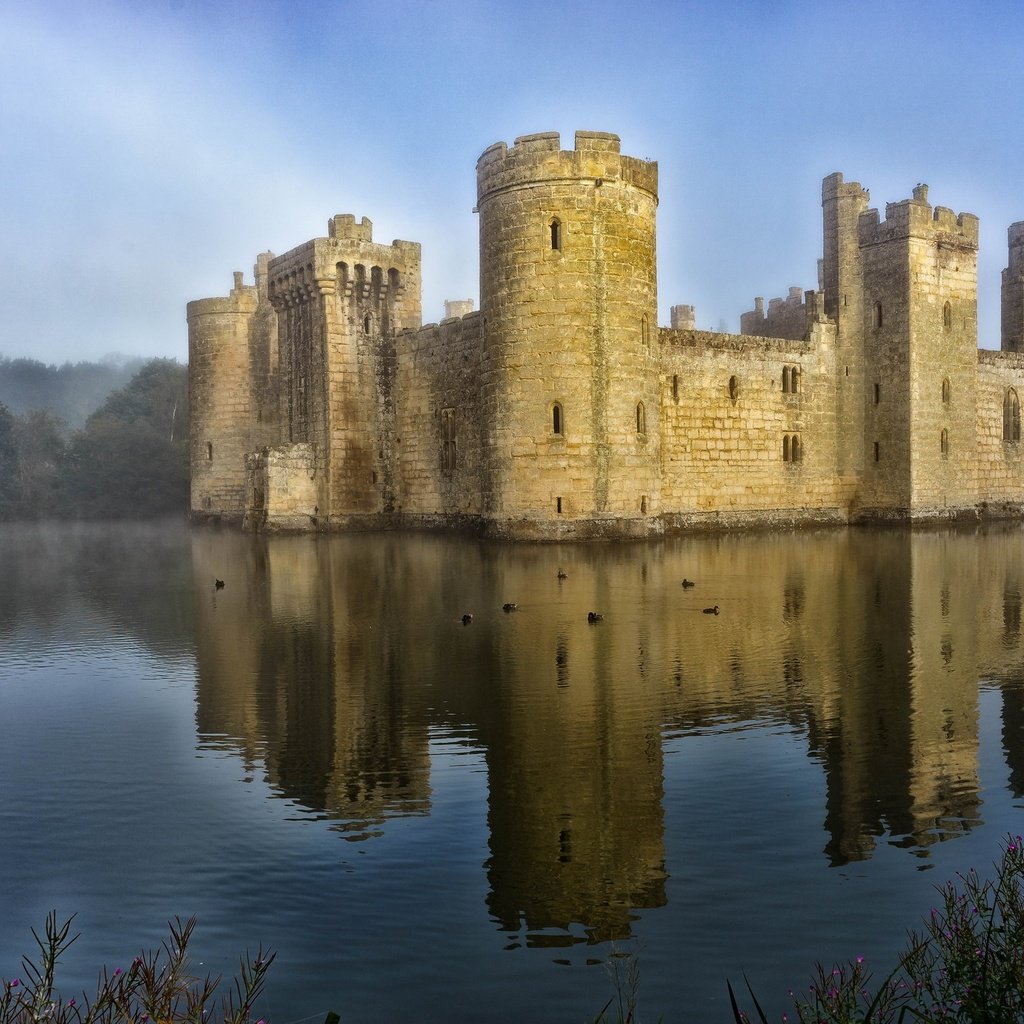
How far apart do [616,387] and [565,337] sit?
61.1 inches

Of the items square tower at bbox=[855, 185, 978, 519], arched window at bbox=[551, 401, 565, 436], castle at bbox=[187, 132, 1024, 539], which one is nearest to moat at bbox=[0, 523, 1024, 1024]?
arched window at bbox=[551, 401, 565, 436]

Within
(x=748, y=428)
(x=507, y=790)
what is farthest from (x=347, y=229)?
(x=507, y=790)

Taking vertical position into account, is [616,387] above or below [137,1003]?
above

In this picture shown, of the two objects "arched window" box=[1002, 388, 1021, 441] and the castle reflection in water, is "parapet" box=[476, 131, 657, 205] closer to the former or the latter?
the castle reflection in water

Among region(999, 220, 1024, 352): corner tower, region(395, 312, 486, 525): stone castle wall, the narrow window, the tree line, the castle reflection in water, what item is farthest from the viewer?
the tree line

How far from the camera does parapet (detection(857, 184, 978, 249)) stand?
29531 mm

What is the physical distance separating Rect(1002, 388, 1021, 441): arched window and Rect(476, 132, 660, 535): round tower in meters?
15.7

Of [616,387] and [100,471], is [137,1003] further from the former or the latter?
[100,471]

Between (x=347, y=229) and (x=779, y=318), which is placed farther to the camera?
(x=779, y=318)

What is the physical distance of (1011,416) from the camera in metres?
34.2

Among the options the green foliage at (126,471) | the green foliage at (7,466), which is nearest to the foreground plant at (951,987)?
the green foliage at (126,471)

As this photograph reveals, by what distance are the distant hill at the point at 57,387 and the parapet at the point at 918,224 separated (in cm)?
9581

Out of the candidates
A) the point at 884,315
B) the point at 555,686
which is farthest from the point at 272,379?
the point at 555,686

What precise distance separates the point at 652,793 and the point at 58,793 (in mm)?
3351
